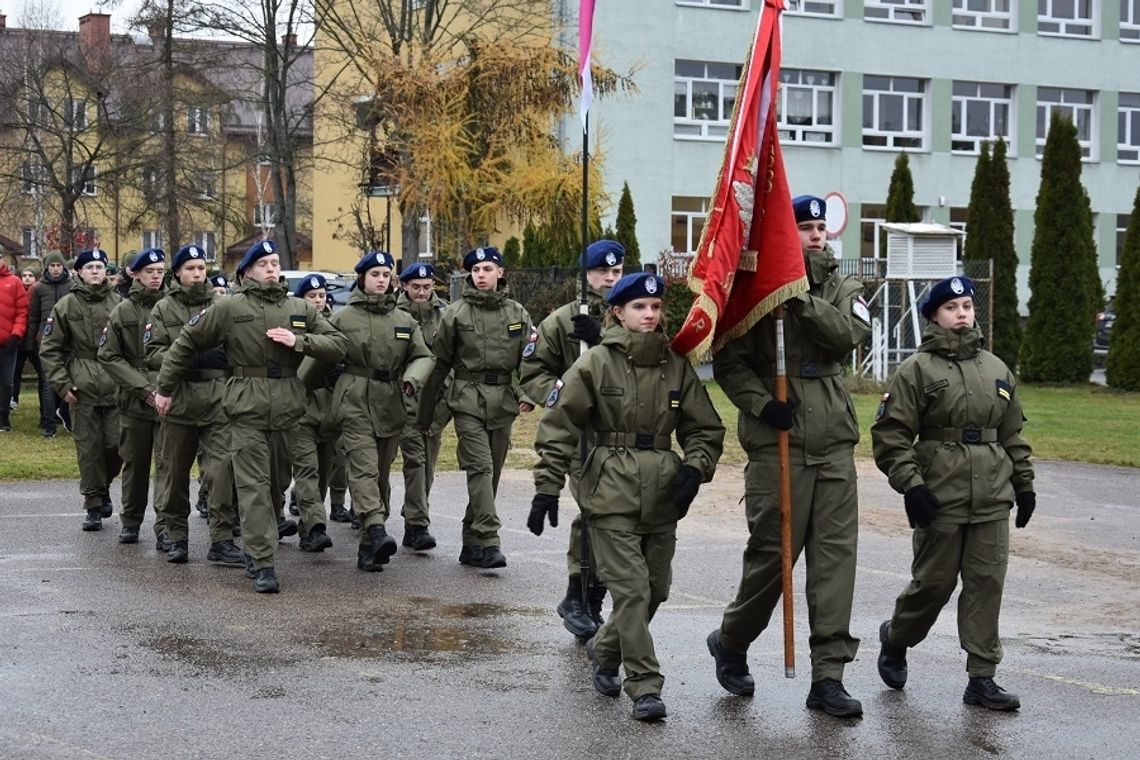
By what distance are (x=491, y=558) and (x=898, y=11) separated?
38.1 m

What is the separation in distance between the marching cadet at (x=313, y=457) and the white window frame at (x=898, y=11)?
1409 inches

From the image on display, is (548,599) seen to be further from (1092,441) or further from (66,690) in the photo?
(1092,441)

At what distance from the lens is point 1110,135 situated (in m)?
49.6

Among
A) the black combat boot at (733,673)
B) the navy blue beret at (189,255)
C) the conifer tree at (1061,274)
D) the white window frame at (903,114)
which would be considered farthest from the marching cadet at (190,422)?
the white window frame at (903,114)

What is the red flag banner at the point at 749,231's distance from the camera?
751 centimetres

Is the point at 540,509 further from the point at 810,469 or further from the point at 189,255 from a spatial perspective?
the point at 189,255

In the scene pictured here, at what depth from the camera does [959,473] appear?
761cm

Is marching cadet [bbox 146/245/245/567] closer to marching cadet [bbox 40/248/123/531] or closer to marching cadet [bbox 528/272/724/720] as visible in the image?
marching cadet [bbox 40/248/123/531]

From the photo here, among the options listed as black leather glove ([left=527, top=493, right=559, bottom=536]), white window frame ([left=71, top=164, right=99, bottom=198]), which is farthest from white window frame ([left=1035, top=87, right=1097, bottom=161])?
black leather glove ([left=527, top=493, right=559, bottom=536])

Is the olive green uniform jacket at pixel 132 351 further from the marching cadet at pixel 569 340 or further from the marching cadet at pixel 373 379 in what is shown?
the marching cadet at pixel 569 340

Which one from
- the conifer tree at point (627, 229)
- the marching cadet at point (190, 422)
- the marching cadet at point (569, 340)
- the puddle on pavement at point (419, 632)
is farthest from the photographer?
the conifer tree at point (627, 229)

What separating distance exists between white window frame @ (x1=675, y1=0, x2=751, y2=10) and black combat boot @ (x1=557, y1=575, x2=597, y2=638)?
36.2 metres

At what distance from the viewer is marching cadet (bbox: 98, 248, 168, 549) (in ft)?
40.0

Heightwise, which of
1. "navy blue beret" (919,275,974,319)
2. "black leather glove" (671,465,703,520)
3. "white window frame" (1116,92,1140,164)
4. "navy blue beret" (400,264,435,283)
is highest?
"white window frame" (1116,92,1140,164)
